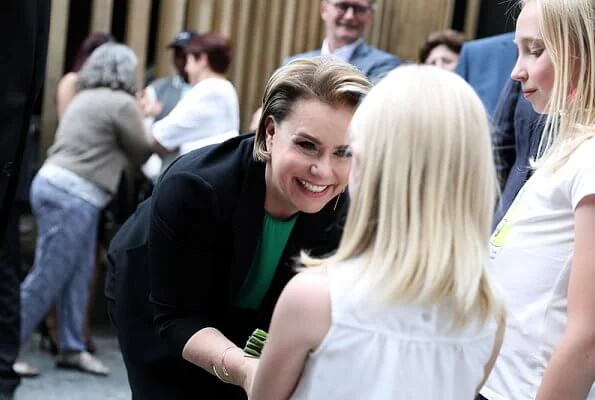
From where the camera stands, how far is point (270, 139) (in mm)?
2770

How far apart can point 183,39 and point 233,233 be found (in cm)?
358

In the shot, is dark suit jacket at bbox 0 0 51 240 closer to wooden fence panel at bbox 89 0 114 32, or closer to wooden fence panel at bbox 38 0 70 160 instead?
wooden fence panel at bbox 38 0 70 160

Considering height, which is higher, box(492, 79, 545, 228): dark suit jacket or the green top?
box(492, 79, 545, 228): dark suit jacket

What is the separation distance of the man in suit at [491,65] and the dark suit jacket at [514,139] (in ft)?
3.95

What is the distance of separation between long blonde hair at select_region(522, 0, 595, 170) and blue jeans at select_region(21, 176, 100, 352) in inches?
145

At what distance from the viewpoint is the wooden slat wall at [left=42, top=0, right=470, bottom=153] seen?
261 inches

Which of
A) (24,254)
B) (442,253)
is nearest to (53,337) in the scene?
(24,254)

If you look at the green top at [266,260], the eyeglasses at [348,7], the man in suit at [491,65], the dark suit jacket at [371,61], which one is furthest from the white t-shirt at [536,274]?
the eyeglasses at [348,7]

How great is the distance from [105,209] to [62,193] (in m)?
0.50

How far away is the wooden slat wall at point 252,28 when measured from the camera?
6617 millimetres

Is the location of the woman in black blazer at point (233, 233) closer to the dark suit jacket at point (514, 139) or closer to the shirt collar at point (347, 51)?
the dark suit jacket at point (514, 139)

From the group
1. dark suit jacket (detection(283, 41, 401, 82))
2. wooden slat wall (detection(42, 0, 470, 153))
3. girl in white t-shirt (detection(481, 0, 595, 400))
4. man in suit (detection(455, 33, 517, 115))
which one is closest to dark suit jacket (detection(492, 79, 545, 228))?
girl in white t-shirt (detection(481, 0, 595, 400))

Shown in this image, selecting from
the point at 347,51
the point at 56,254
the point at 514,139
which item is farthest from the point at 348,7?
the point at 514,139

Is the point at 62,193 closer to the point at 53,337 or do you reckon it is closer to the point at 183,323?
the point at 53,337
